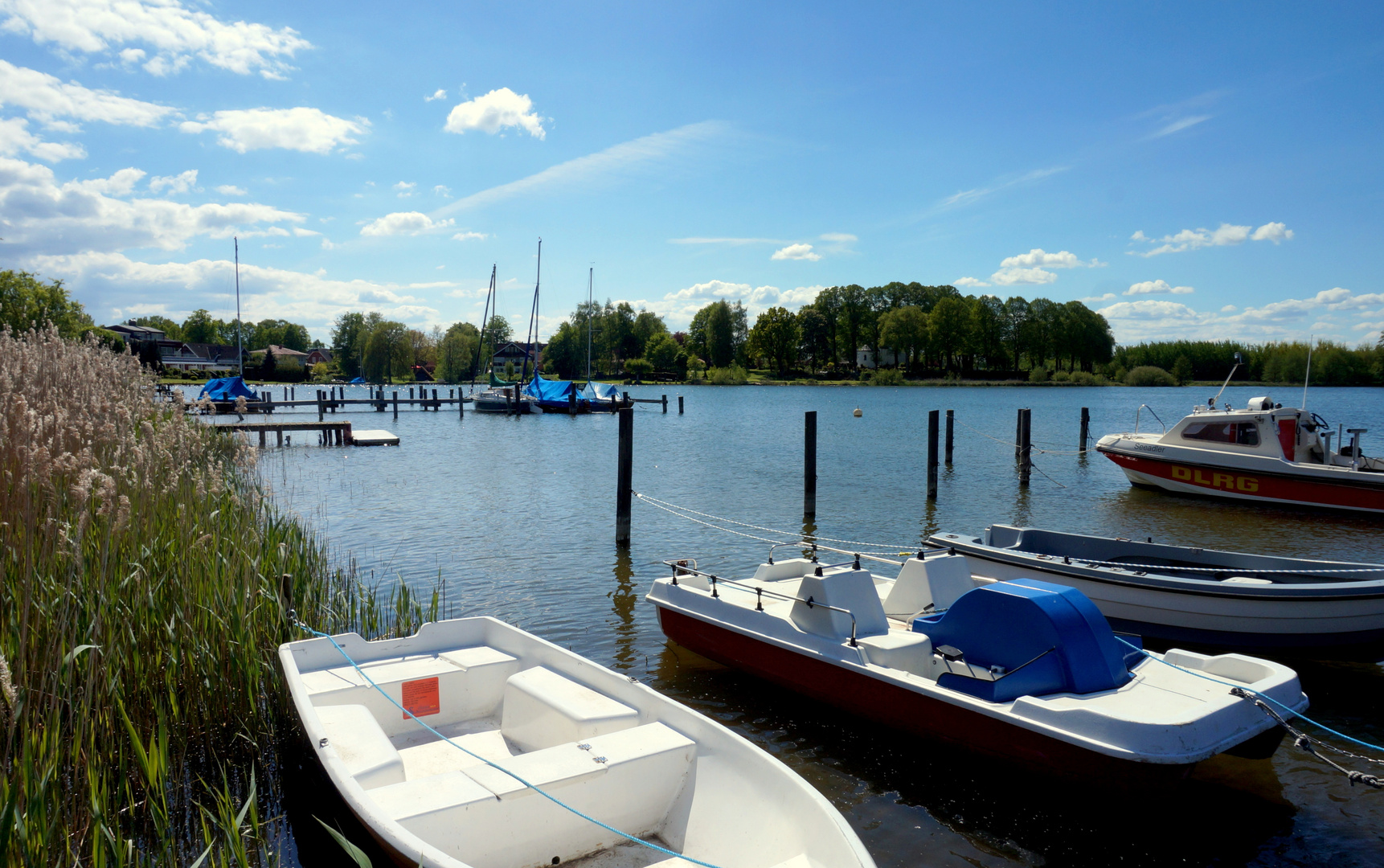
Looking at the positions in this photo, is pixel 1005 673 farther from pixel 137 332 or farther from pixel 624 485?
pixel 137 332

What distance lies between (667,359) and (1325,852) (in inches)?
4506

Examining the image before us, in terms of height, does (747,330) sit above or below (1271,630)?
above

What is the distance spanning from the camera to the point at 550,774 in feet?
13.9

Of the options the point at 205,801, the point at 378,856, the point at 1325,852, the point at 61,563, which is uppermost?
the point at 61,563

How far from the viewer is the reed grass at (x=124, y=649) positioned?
3.35 meters

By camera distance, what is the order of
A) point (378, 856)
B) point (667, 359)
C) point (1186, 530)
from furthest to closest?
point (667, 359) → point (1186, 530) → point (378, 856)

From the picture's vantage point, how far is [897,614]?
25.8ft

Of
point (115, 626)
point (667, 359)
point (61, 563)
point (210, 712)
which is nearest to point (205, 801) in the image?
point (210, 712)

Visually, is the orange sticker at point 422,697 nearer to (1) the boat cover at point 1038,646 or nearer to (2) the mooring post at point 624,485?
(1) the boat cover at point 1038,646

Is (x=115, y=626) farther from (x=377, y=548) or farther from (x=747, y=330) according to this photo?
(x=747, y=330)

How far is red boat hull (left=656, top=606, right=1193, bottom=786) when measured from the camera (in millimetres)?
5285

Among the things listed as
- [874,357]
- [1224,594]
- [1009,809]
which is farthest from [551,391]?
[874,357]

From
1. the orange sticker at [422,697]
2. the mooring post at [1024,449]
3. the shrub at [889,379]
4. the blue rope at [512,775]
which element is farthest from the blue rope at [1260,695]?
the shrub at [889,379]

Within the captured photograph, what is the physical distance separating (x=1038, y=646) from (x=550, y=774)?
3646mm
